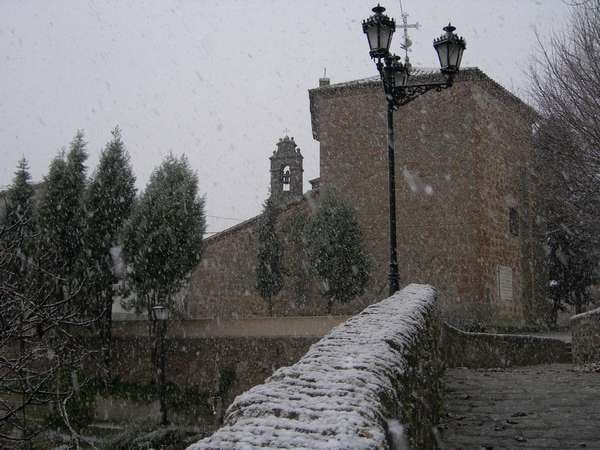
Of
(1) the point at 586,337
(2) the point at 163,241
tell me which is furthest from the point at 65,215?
(1) the point at 586,337

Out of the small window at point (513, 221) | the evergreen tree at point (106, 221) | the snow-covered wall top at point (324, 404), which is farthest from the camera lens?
the small window at point (513, 221)

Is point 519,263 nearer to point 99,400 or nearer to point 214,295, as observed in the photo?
point 214,295

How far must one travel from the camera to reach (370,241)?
21.2 meters

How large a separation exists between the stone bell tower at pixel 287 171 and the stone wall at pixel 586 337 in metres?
16.9

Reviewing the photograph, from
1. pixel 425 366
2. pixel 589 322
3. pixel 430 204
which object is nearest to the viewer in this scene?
pixel 425 366

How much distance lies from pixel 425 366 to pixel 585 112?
9.06 meters

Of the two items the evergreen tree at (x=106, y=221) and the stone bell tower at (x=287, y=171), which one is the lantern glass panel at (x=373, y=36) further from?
the stone bell tower at (x=287, y=171)

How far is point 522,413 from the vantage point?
5.81 m

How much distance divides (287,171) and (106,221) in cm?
1057

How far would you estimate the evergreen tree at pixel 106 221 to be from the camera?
1817 centimetres

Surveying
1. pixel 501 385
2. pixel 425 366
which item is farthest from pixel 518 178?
pixel 425 366

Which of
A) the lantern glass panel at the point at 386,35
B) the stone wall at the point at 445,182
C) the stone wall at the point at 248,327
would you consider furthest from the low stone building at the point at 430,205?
the lantern glass panel at the point at 386,35

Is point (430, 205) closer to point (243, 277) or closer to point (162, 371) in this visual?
point (243, 277)

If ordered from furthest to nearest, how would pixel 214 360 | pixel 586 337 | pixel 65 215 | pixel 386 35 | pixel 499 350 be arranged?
pixel 65 215 < pixel 214 360 < pixel 499 350 < pixel 586 337 < pixel 386 35
